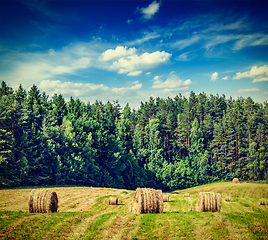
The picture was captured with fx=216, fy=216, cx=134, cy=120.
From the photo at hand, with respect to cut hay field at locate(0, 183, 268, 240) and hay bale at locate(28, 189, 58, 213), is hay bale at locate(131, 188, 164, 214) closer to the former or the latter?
cut hay field at locate(0, 183, 268, 240)

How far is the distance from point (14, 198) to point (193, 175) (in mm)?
65501

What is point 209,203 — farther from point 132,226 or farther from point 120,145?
point 120,145

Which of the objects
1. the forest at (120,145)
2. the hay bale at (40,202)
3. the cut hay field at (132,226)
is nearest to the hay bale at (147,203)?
the cut hay field at (132,226)

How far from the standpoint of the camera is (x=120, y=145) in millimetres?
75625

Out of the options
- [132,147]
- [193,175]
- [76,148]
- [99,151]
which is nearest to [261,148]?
[193,175]

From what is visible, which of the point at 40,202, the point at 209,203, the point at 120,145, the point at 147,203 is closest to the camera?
the point at 40,202

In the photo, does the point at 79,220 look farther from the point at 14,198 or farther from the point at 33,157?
the point at 33,157

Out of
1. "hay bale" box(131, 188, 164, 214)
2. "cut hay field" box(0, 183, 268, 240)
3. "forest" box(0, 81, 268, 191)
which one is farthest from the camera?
"forest" box(0, 81, 268, 191)

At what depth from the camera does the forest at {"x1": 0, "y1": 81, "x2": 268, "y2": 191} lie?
4897 cm

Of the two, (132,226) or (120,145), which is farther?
(120,145)

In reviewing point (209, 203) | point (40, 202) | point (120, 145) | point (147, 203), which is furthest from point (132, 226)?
point (120, 145)

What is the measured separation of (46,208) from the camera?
704 inches

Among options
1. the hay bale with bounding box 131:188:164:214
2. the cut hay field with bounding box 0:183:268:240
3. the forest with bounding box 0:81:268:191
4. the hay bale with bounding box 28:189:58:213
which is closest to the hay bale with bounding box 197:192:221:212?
the cut hay field with bounding box 0:183:268:240

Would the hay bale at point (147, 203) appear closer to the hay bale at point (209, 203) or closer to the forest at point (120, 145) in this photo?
the hay bale at point (209, 203)
